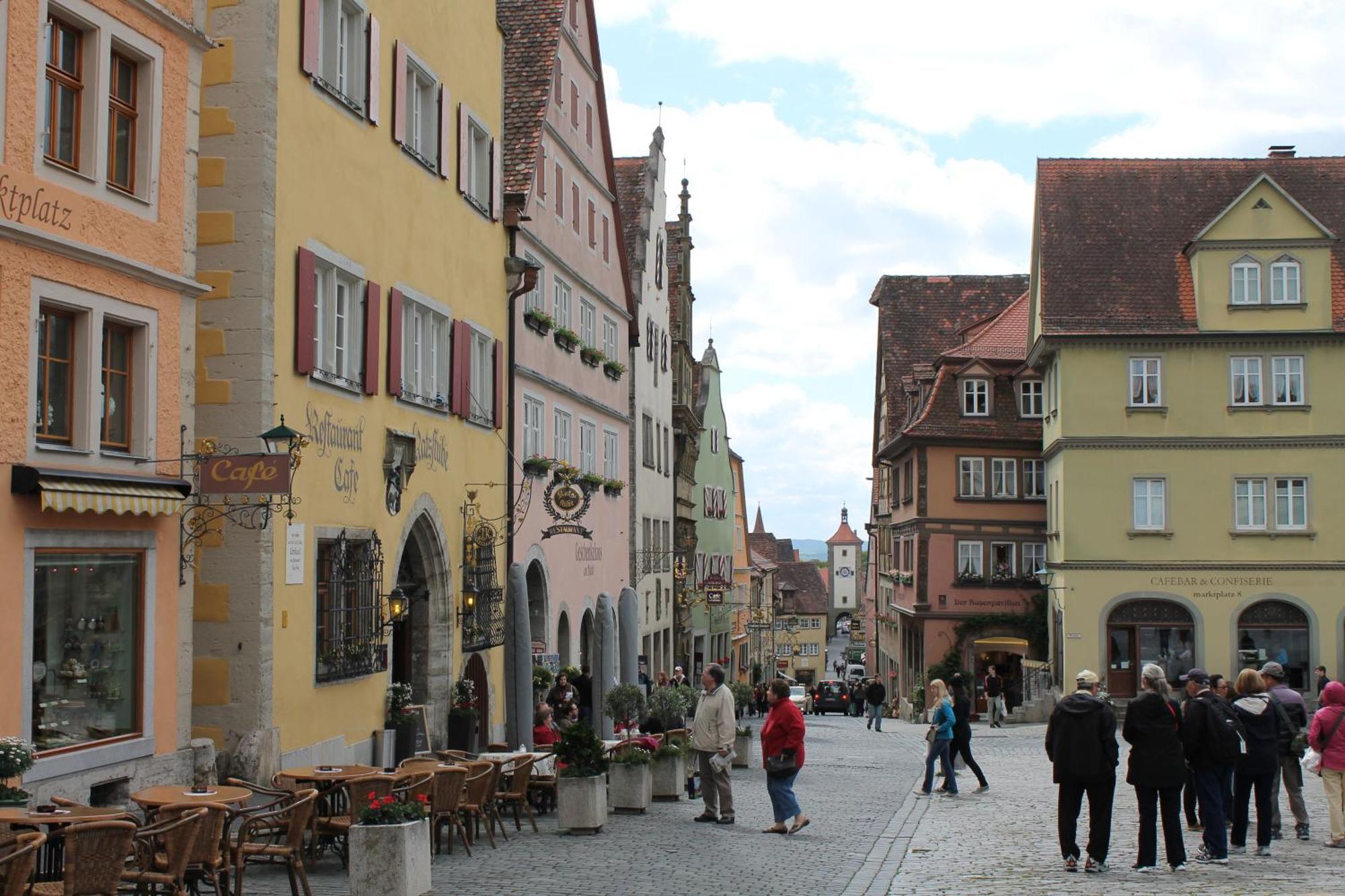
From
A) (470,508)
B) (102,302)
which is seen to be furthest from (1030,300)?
(102,302)

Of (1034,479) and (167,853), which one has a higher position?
(1034,479)

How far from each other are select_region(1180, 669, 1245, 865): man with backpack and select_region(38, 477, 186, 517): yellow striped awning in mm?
9327

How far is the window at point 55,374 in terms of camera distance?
13.0 m

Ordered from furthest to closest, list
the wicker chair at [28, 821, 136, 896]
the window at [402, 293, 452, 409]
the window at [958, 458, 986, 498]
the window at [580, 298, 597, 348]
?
the window at [958, 458, 986, 498] → the window at [580, 298, 597, 348] → the window at [402, 293, 452, 409] → the wicker chair at [28, 821, 136, 896]

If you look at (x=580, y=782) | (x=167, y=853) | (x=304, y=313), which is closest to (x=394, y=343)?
(x=304, y=313)

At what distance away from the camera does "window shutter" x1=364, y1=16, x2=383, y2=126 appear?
1980 centimetres

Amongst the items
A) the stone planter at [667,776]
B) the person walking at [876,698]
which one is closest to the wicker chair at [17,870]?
the stone planter at [667,776]

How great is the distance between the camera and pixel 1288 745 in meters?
16.2

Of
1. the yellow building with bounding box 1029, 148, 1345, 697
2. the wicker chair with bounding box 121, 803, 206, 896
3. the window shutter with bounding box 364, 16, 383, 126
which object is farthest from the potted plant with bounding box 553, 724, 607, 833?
the yellow building with bounding box 1029, 148, 1345, 697

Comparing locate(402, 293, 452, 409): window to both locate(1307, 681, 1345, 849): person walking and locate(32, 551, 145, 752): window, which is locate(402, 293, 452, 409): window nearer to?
locate(32, 551, 145, 752): window

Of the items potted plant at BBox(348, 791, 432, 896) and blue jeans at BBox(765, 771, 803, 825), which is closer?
potted plant at BBox(348, 791, 432, 896)

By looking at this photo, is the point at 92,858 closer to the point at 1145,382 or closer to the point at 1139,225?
the point at 1145,382

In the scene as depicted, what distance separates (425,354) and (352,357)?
3083 millimetres

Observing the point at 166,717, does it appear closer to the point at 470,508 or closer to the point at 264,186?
the point at 264,186
